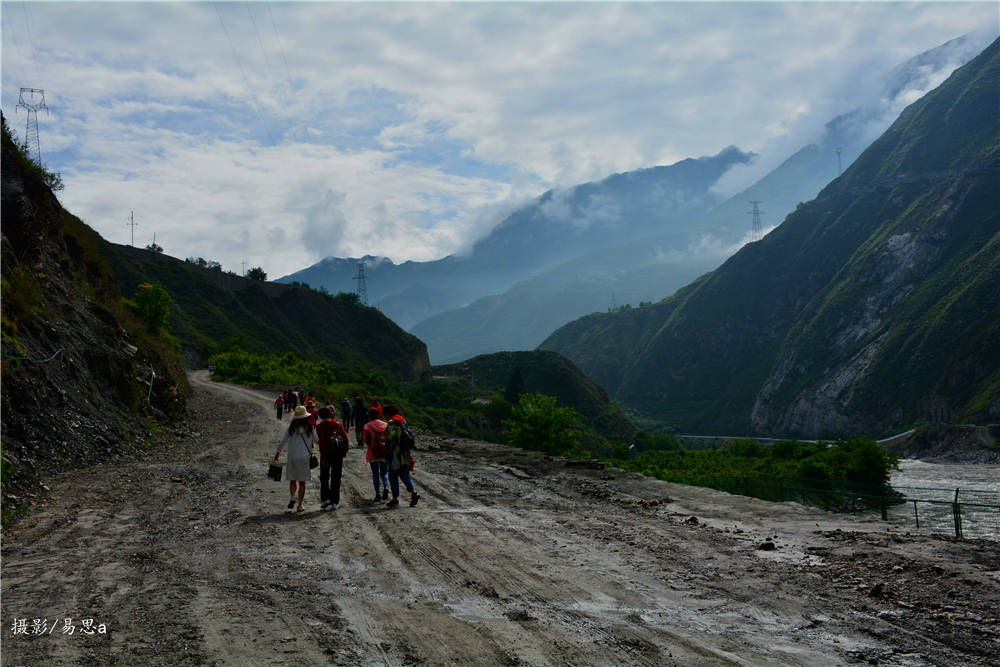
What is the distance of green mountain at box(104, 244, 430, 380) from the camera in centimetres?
9331

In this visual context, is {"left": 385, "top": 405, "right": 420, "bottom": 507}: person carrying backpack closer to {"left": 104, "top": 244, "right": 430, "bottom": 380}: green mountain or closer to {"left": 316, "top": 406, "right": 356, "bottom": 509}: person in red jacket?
{"left": 316, "top": 406, "right": 356, "bottom": 509}: person in red jacket

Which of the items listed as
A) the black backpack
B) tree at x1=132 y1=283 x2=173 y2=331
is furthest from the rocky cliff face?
tree at x1=132 y1=283 x2=173 y2=331

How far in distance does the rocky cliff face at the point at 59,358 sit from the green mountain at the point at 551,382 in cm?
9296

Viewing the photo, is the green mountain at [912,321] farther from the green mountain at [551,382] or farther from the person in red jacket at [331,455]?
the person in red jacket at [331,455]

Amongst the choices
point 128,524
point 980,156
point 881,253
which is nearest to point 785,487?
point 128,524

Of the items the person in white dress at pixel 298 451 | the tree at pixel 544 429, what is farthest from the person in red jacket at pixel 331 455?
the tree at pixel 544 429

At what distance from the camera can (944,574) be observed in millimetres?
8180

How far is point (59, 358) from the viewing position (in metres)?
17.1

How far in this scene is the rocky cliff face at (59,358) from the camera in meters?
13.4

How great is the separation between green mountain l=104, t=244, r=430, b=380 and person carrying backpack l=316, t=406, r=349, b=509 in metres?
73.0

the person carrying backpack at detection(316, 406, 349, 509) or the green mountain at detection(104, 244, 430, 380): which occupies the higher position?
the green mountain at detection(104, 244, 430, 380)

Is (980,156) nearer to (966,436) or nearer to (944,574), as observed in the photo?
(966,436)

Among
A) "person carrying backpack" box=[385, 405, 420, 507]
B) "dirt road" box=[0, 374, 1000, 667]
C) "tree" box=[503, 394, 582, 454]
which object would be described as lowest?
"tree" box=[503, 394, 582, 454]

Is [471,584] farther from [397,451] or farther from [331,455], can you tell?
[397,451]
